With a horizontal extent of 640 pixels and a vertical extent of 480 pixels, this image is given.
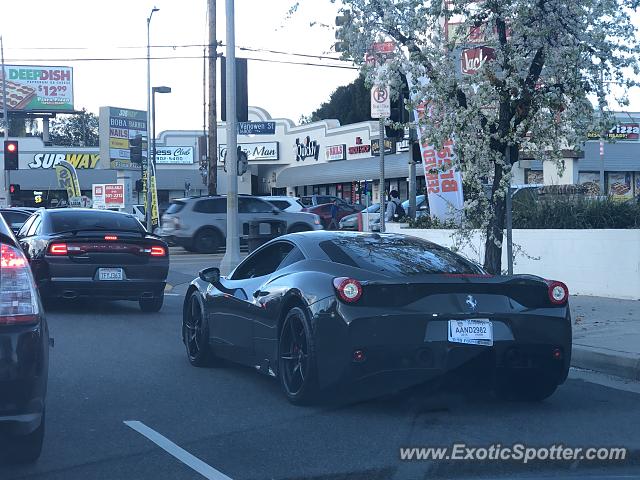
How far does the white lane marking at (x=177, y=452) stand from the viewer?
5840 mm

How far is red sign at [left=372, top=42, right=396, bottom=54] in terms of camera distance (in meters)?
13.2

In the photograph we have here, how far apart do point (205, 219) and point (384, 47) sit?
53.9 ft

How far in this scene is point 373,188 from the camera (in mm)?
51812

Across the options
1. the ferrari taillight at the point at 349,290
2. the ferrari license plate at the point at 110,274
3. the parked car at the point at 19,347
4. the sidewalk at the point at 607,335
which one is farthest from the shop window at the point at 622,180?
the parked car at the point at 19,347

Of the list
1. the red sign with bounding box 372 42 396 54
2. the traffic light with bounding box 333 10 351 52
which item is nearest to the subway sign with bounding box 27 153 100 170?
the traffic light with bounding box 333 10 351 52

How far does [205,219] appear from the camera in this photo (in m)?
29.0

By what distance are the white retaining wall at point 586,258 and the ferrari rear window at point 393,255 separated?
5961mm

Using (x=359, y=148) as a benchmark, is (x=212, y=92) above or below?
above

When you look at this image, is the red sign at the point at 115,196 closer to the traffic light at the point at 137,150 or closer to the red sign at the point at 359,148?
the traffic light at the point at 137,150

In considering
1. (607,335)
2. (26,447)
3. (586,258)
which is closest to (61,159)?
(586,258)

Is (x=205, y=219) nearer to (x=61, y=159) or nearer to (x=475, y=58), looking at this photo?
(x=475, y=58)

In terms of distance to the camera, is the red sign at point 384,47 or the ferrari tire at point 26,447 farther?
the red sign at point 384,47

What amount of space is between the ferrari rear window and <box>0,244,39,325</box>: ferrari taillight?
3.17 meters

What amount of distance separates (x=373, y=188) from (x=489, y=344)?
44662 mm
